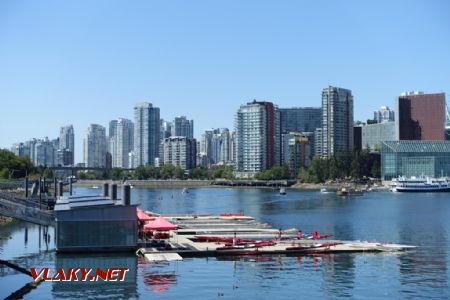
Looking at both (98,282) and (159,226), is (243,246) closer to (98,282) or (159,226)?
(159,226)

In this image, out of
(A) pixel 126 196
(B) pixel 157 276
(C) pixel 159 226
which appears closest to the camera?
(B) pixel 157 276

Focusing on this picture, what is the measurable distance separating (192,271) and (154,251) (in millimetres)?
6965

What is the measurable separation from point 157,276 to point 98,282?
4.05 m

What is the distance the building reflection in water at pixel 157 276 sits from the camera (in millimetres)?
42562

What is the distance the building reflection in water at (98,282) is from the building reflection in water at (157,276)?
0.65 metres

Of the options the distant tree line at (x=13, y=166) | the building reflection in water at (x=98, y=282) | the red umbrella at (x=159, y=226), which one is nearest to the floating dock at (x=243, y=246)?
the red umbrella at (x=159, y=226)

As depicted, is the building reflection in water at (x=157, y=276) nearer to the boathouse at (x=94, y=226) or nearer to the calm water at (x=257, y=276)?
the calm water at (x=257, y=276)

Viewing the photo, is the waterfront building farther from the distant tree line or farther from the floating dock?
the distant tree line

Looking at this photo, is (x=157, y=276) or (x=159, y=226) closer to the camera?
(x=157, y=276)

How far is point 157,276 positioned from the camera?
45688 mm

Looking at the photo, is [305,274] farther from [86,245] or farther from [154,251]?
[86,245]

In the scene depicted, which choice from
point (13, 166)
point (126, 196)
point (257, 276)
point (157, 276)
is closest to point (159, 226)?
point (126, 196)

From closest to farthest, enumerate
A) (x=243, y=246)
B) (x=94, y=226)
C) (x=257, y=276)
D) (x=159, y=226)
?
(x=257, y=276), (x=94, y=226), (x=243, y=246), (x=159, y=226)

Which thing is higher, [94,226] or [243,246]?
[94,226]
